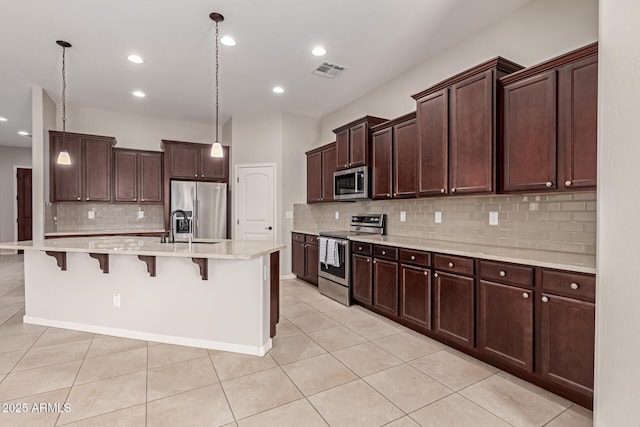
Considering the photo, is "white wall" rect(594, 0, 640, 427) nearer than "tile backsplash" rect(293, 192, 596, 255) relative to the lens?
Yes

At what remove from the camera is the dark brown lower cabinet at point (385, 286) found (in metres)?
3.40

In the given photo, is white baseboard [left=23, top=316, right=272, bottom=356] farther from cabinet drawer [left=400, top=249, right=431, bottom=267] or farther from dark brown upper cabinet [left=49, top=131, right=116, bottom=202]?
dark brown upper cabinet [left=49, top=131, right=116, bottom=202]

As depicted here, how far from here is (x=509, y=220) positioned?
9.50ft

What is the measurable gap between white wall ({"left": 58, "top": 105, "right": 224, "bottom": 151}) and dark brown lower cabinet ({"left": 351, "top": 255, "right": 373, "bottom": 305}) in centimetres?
424

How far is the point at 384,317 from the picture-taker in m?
3.68

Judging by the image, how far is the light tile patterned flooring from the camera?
190 cm

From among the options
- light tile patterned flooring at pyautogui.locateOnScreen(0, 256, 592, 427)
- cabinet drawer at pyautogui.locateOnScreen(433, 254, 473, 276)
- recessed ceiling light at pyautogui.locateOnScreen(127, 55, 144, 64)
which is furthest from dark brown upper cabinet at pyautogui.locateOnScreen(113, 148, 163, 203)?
cabinet drawer at pyautogui.locateOnScreen(433, 254, 473, 276)

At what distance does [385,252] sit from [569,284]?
1743mm

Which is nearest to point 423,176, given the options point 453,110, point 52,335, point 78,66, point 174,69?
point 453,110

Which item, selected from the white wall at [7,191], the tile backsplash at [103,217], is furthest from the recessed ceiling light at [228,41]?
the white wall at [7,191]

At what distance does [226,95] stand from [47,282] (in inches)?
128

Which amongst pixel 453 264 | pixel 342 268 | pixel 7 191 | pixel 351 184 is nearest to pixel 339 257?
pixel 342 268

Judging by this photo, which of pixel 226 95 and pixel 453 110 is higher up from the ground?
pixel 226 95

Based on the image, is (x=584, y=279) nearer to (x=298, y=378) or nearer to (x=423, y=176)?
(x=423, y=176)
